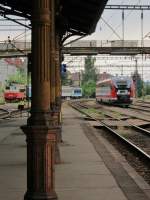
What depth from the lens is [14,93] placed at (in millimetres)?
100188

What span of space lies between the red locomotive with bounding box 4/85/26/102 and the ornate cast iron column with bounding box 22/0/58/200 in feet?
303

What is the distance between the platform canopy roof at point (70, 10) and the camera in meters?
19.4

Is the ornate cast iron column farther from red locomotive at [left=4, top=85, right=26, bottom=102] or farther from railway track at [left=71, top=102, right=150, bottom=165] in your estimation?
red locomotive at [left=4, top=85, right=26, bottom=102]

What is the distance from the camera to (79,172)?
1308 cm

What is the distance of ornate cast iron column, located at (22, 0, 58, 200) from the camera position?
7.88 m

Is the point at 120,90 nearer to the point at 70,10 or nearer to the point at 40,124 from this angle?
the point at 70,10

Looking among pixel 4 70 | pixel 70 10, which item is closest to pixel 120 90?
pixel 70 10

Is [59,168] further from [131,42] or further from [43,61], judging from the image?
[131,42]

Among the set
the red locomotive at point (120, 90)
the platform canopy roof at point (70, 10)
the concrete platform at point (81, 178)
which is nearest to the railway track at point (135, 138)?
the concrete platform at point (81, 178)

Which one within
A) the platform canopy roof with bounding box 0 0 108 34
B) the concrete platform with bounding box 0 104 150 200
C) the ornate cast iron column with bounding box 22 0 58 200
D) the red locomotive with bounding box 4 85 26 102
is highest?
the platform canopy roof with bounding box 0 0 108 34

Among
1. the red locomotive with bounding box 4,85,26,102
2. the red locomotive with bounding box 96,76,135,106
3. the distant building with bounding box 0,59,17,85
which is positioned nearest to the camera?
the red locomotive with bounding box 96,76,135,106

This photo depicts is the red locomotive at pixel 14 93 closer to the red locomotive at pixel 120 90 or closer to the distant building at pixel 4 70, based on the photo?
the red locomotive at pixel 120 90

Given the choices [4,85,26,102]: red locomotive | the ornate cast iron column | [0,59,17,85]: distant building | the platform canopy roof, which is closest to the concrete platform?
the ornate cast iron column

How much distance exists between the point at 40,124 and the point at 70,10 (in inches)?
574
